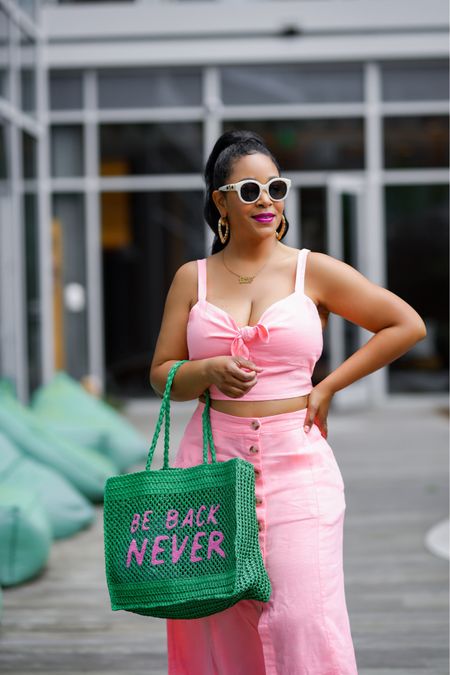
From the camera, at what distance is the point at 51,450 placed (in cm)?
620

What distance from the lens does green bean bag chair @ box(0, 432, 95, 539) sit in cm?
563

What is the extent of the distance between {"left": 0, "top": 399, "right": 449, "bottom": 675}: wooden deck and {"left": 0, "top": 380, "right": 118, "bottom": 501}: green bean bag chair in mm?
257

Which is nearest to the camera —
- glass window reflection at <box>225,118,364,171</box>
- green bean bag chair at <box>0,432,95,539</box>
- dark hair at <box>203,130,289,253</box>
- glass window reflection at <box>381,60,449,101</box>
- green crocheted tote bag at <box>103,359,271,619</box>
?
green crocheted tote bag at <box>103,359,271,619</box>

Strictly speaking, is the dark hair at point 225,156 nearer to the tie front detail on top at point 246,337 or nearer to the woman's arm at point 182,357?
the woman's arm at point 182,357

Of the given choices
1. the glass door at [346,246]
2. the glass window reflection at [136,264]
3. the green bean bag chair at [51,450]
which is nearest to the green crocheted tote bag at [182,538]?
the green bean bag chair at [51,450]

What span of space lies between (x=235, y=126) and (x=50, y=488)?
26.5ft

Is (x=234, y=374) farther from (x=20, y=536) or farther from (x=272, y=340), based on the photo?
(x=20, y=536)

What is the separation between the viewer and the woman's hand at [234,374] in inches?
94.1

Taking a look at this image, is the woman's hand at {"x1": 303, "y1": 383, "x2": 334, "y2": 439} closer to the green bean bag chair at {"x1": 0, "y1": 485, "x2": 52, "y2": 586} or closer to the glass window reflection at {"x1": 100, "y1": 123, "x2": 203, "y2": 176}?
the green bean bag chair at {"x1": 0, "y1": 485, "x2": 52, "y2": 586}

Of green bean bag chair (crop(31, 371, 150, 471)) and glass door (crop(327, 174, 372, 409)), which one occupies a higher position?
glass door (crop(327, 174, 372, 409))

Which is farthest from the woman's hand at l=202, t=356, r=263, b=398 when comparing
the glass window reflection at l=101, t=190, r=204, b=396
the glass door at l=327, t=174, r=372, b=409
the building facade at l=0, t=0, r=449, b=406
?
the glass window reflection at l=101, t=190, r=204, b=396

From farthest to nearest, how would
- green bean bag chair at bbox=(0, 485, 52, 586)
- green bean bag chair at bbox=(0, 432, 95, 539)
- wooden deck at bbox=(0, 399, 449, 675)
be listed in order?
green bean bag chair at bbox=(0, 432, 95, 539) → green bean bag chair at bbox=(0, 485, 52, 586) → wooden deck at bbox=(0, 399, 449, 675)

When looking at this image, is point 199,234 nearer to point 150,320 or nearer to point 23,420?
point 150,320

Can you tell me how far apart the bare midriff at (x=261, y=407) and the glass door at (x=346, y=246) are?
954cm
